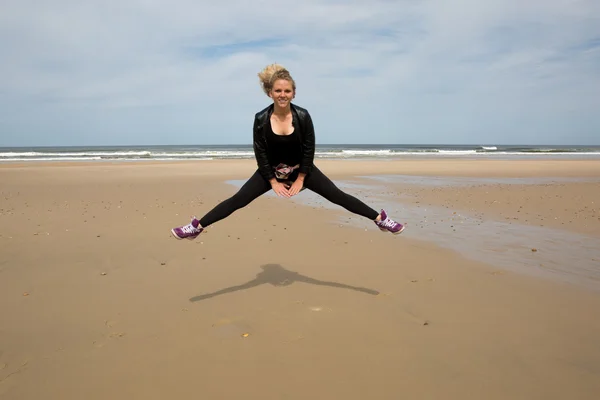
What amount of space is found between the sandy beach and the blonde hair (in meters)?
2.14

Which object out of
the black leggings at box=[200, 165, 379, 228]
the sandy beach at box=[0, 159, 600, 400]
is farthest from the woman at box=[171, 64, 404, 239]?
the sandy beach at box=[0, 159, 600, 400]

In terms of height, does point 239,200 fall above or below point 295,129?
below

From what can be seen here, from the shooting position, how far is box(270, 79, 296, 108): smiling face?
4.07 m

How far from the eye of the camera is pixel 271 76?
4125 mm

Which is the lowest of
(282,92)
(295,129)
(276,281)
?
(276,281)

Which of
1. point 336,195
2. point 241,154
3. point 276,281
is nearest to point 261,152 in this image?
point 336,195

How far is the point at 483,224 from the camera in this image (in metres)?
8.02

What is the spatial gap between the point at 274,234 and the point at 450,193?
754 centimetres

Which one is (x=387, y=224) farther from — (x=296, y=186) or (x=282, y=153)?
(x=282, y=153)

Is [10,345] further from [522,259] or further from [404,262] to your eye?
[522,259]

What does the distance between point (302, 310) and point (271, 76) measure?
7.50ft

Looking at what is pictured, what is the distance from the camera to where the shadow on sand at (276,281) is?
Result: 449 cm

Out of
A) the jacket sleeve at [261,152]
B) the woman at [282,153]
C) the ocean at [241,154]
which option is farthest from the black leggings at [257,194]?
the ocean at [241,154]

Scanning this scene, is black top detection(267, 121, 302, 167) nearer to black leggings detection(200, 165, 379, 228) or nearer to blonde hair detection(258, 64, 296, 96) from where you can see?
black leggings detection(200, 165, 379, 228)
